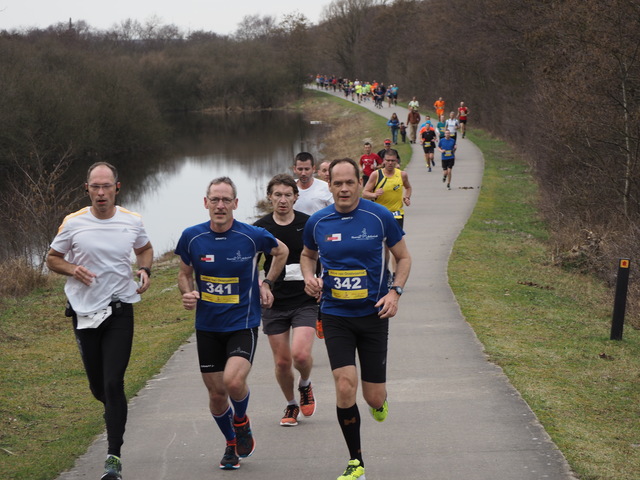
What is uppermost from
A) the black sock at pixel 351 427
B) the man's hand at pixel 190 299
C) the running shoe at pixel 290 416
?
the man's hand at pixel 190 299

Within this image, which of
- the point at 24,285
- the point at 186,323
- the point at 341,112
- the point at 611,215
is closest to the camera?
the point at 186,323

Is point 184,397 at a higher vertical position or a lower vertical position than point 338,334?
lower

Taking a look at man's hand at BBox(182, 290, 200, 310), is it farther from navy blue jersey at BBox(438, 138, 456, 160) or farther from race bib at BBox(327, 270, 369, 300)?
navy blue jersey at BBox(438, 138, 456, 160)

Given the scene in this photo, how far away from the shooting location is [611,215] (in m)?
21.4

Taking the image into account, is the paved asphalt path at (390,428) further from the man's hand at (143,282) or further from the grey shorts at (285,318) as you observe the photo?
the man's hand at (143,282)

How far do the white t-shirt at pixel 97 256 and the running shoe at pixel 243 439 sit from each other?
3.65 feet

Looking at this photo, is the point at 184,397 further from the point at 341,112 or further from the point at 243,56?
the point at 243,56

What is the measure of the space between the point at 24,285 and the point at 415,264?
7.36 m

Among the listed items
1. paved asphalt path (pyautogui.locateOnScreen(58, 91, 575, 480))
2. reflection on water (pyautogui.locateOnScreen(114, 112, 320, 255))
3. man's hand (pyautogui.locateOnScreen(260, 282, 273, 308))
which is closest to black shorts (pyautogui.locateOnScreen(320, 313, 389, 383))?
man's hand (pyautogui.locateOnScreen(260, 282, 273, 308))

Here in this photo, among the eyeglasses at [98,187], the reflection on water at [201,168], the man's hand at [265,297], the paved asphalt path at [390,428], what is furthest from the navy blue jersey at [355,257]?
the reflection on water at [201,168]

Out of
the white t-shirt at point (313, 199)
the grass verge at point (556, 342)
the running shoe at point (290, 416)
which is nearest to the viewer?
the grass verge at point (556, 342)

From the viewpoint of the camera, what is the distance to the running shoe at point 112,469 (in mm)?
5801

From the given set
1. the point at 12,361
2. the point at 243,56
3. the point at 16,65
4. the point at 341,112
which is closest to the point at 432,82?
the point at 341,112

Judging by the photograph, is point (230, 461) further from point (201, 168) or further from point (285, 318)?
point (201, 168)
